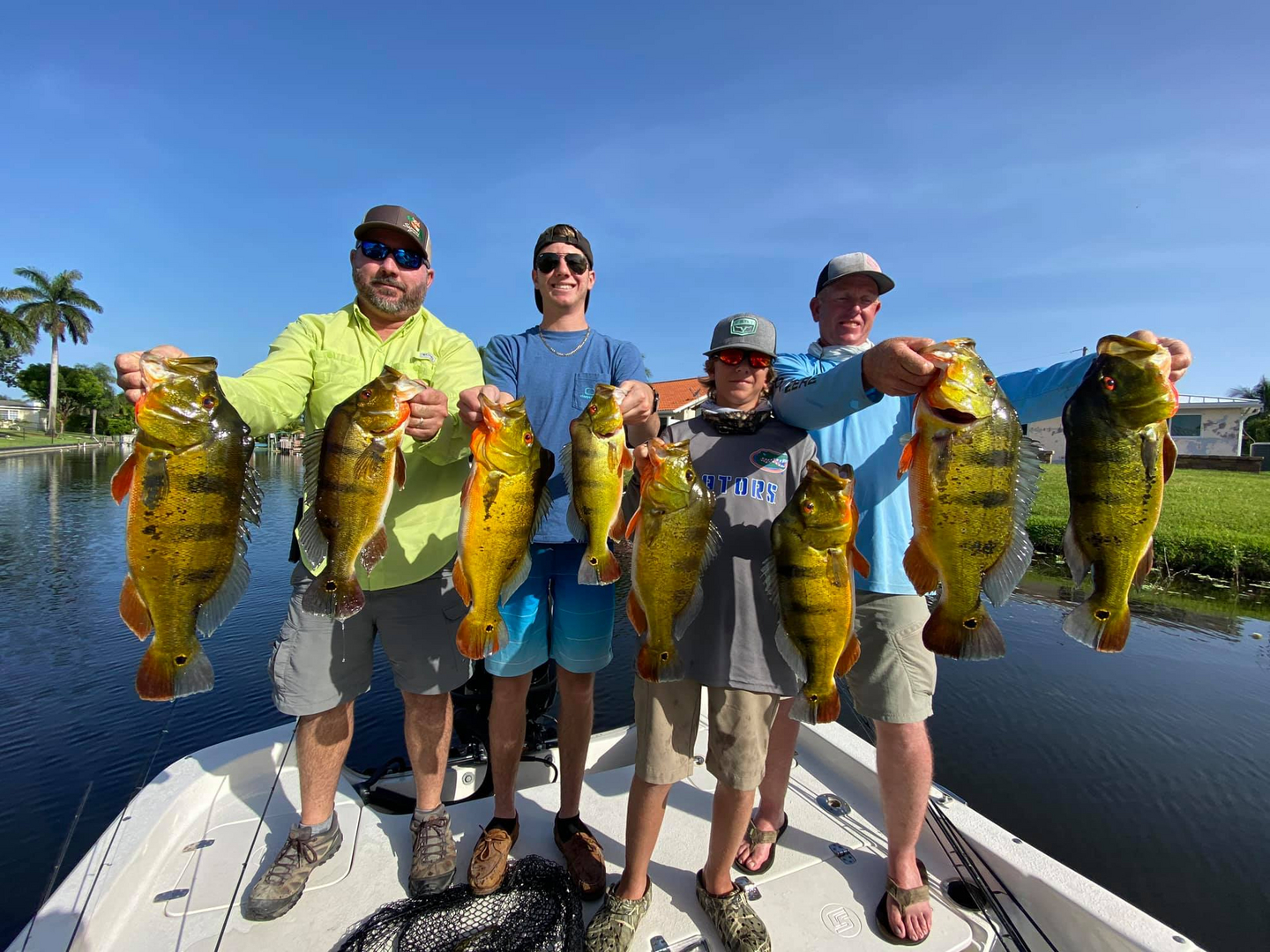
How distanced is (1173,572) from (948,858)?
19.7m

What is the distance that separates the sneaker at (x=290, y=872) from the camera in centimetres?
320

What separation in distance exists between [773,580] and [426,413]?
187 centimetres

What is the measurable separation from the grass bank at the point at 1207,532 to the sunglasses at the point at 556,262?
564 inches

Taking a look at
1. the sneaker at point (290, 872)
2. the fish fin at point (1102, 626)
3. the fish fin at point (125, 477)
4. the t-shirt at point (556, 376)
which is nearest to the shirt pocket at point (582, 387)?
the t-shirt at point (556, 376)

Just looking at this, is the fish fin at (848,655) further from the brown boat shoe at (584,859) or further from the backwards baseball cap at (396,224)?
the backwards baseball cap at (396,224)

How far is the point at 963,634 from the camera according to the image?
8.56 ft

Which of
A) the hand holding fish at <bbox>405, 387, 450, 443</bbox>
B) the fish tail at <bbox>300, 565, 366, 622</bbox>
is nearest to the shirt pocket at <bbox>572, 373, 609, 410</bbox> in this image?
the hand holding fish at <bbox>405, 387, 450, 443</bbox>

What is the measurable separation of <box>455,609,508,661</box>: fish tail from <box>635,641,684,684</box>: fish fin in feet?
2.43

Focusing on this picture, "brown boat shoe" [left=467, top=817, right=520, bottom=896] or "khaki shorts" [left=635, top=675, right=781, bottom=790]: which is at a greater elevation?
"khaki shorts" [left=635, top=675, right=781, bottom=790]

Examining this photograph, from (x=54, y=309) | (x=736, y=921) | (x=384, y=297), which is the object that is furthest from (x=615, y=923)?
(x=54, y=309)

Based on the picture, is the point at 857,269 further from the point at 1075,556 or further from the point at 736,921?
the point at 736,921

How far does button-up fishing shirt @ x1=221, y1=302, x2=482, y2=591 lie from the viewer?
332cm

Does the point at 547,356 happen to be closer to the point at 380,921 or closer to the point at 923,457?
the point at 923,457

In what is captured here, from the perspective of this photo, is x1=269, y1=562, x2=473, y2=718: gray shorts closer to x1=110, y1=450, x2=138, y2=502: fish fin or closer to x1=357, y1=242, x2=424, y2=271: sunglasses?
x1=110, y1=450, x2=138, y2=502: fish fin
